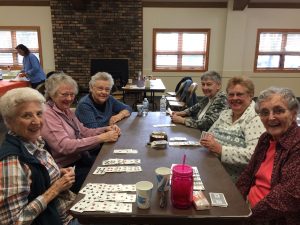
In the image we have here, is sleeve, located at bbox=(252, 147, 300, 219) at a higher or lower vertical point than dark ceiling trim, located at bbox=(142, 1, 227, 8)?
lower

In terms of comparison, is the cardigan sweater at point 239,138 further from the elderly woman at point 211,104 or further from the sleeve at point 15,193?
the sleeve at point 15,193

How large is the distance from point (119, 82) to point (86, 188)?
5.57 m

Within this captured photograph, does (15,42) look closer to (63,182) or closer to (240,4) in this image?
(240,4)

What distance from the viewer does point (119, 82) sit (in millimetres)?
6766

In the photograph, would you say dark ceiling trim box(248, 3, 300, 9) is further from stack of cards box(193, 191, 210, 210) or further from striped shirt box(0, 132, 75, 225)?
striped shirt box(0, 132, 75, 225)

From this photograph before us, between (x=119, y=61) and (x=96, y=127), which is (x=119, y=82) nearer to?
(x=119, y=61)

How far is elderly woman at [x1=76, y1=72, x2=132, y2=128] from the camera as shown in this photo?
2449 mm

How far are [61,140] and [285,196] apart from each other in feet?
4.71

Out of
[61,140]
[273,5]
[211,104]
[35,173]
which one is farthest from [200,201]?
[273,5]

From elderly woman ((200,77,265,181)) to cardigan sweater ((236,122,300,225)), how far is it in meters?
0.36

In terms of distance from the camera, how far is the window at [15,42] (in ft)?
23.7

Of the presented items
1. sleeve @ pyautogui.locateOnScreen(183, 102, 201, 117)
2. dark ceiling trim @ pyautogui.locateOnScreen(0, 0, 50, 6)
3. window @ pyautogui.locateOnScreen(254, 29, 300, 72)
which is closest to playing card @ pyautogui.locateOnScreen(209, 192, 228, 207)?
sleeve @ pyautogui.locateOnScreen(183, 102, 201, 117)

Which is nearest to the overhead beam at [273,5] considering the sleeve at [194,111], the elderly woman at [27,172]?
the sleeve at [194,111]

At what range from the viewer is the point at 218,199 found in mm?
1243
